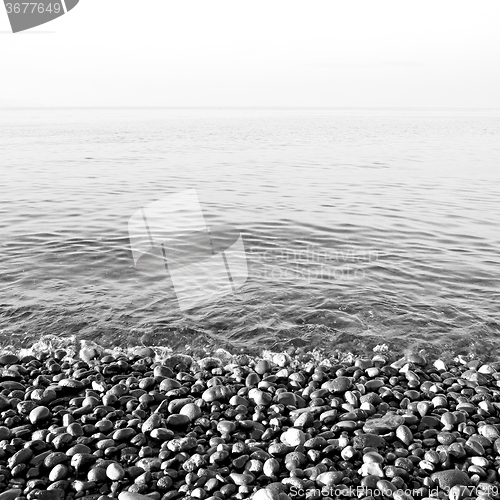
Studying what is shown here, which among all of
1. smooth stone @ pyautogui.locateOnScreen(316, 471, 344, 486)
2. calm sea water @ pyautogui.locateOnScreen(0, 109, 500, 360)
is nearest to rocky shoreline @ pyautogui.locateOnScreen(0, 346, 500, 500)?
smooth stone @ pyautogui.locateOnScreen(316, 471, 344, 486)

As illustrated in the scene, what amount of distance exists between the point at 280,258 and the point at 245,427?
8.92 meters

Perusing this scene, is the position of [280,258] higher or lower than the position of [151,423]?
lower

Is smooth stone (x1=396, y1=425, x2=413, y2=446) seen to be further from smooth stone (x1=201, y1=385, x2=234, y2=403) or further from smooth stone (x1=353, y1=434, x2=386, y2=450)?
smooth stone (x1=201, y1=385, x2=234, y2=403)

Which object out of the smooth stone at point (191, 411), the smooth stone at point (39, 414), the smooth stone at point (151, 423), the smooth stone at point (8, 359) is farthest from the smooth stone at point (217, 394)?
the smooth stone at point (8, 359)

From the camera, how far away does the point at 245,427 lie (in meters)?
6.84

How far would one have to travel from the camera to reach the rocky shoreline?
580 centimetres

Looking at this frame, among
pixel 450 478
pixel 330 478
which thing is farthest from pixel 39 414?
pixel 450 478

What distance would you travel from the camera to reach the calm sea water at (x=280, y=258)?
34.3ft

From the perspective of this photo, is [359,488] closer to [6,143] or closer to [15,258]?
[15,258]

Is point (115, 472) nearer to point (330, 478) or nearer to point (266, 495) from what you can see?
point (266, 495)

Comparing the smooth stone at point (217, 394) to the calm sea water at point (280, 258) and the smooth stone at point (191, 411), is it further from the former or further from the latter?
the calm sea water at point (280, 258)

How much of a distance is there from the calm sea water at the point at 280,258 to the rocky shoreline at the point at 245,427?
1.33m

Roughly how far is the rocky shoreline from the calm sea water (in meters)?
1.33

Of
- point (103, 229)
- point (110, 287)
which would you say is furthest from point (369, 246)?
point (103, 229)
